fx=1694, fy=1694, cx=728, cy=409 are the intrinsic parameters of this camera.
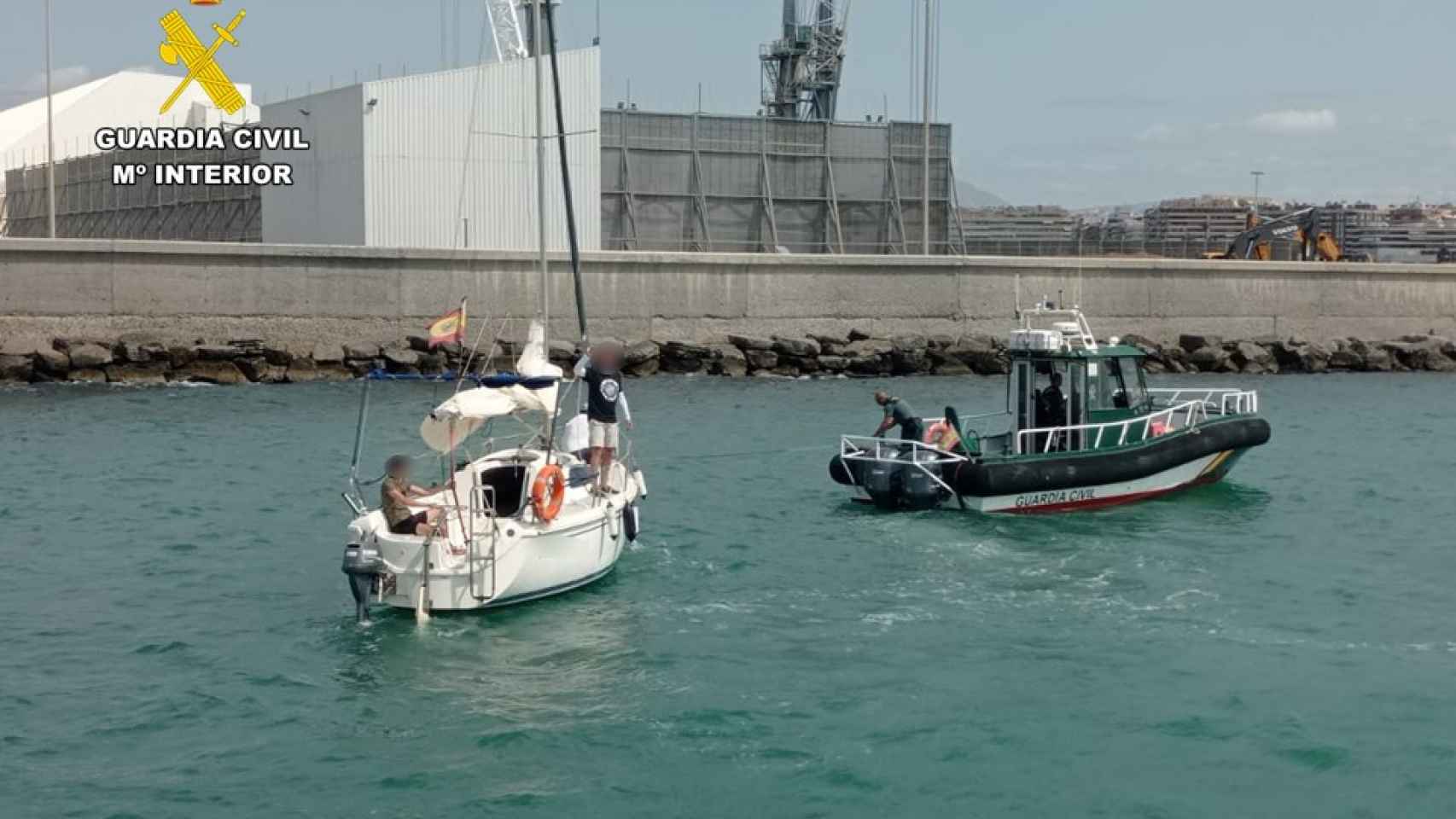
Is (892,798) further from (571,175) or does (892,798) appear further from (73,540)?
(571,175)

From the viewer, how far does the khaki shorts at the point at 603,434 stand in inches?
709

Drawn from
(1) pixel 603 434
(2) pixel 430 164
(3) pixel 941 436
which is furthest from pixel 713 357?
(1) pixel 603 434

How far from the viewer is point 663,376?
41.6m

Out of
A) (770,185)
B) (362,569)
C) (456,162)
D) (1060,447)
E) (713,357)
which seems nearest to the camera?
(362,569)

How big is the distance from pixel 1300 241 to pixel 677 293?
2622 cm

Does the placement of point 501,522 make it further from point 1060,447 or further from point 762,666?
point 1060,447

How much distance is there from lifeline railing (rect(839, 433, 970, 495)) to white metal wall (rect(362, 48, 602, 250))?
76.1 feet

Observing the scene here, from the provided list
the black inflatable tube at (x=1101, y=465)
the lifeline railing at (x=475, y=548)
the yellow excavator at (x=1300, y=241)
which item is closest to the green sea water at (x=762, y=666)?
the lifeline railing at (x=475, y=548)

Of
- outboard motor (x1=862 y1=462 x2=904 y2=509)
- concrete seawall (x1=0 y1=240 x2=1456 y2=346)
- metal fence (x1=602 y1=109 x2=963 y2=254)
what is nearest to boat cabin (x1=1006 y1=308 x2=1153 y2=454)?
outboard motor (x1=862 y1=462 x2=904 y2=509)

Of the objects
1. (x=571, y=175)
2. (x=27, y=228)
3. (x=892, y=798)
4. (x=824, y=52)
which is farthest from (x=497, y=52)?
(x=892, y=798)

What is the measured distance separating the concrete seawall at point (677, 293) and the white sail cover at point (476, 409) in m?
19.7

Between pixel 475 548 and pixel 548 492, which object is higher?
pixel 548 492

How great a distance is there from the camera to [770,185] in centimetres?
5341

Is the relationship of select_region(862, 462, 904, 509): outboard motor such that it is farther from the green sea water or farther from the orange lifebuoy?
the orange lifebuoy
